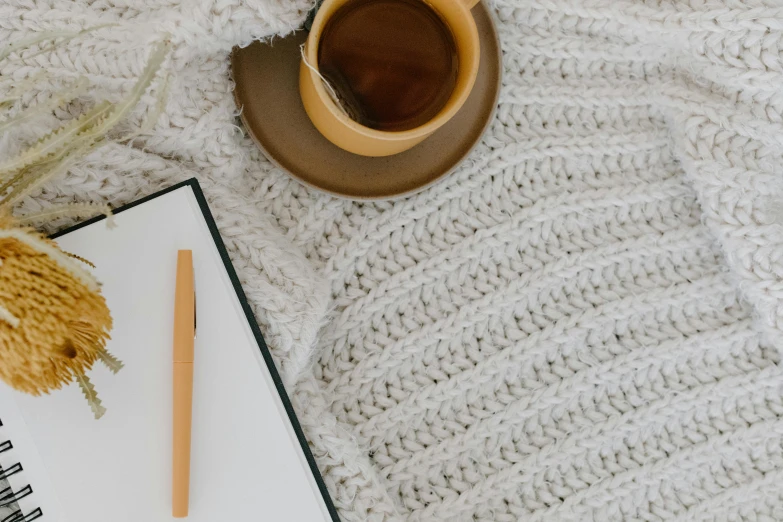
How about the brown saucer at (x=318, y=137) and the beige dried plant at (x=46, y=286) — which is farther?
the brown saucer at (x=318, y=137)

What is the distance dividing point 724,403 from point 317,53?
516 mm

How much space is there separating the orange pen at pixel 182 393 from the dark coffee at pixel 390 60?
0.21 metres

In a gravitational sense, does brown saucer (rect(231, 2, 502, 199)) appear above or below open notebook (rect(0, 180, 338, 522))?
above

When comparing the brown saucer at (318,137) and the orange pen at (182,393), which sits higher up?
the brown saucer at (318,137)

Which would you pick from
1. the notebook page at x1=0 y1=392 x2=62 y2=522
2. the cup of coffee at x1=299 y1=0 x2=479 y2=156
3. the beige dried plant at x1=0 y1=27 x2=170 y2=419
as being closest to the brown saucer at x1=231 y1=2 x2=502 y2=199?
the cup of coffee at x1=299 y1=0 x2=479 y2=156

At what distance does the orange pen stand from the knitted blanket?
11 cm

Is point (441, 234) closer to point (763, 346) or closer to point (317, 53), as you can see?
point (317, 53)

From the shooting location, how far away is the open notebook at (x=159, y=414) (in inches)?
19.6

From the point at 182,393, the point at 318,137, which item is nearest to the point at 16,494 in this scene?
the point at 182,393

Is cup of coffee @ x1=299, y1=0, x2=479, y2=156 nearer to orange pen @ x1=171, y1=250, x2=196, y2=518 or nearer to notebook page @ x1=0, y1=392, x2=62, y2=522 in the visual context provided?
orange pen @ x1=171, y1=250, x2=196, y2=518

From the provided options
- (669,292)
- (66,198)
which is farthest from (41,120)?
(669,292)

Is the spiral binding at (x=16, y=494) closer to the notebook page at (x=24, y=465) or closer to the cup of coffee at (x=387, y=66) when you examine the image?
the notebook page at (x=24, y=465)

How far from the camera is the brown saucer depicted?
565 mm

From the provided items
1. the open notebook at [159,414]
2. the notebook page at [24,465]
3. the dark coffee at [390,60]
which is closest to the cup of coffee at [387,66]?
the dark coffee at [390,60]
